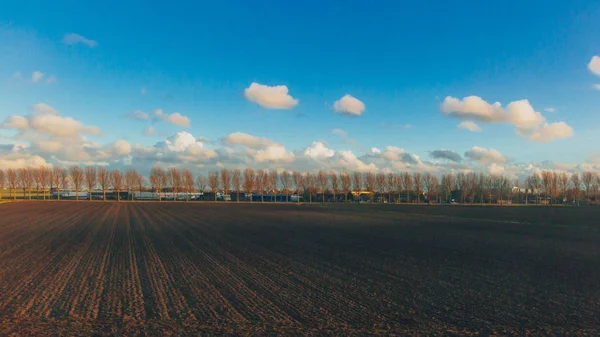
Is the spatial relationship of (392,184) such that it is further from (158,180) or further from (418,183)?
(158,180)

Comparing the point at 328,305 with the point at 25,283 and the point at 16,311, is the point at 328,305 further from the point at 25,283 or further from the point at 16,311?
the point at 25,283

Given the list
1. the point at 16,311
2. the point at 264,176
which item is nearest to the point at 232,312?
the point at 16,311

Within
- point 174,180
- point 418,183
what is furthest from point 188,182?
point 418,183

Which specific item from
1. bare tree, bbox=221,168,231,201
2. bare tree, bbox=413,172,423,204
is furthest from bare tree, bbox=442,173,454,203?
bare tree, bbox=221,168,231,201

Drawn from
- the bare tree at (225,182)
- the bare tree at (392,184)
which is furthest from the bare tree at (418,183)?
the bare tree at (225,182)

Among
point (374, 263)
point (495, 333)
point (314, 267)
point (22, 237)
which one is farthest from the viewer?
point (22, 237)

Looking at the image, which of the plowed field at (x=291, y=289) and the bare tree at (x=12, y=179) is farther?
the bare tree at (x=12, y=179)

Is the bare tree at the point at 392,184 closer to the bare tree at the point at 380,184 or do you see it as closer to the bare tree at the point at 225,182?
the bare tree at the point at 380,184

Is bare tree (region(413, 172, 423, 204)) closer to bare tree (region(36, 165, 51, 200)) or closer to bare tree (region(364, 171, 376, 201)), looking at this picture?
bare tree (region(364, 171, 376, 201))

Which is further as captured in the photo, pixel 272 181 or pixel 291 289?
pixel 272 181

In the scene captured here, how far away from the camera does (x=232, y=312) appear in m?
9.86

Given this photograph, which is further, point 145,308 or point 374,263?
point 374,263

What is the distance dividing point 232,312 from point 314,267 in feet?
21.8

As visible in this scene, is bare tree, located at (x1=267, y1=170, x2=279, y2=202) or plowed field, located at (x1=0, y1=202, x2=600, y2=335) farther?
bare tree, located at (x1=267, y1=170, x2=279, y2=202)
